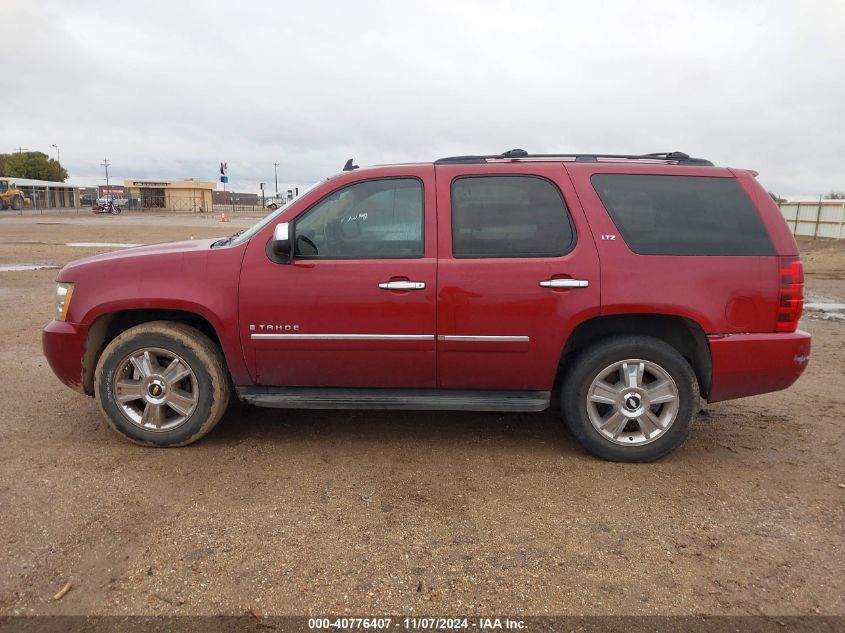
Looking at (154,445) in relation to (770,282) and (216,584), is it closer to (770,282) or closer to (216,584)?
(216,584)

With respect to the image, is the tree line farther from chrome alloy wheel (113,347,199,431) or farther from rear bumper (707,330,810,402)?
rear bumper (707,330,810,402)

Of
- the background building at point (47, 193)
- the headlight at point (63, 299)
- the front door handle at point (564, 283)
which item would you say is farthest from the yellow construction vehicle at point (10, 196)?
the front door handle at point (564, 283)

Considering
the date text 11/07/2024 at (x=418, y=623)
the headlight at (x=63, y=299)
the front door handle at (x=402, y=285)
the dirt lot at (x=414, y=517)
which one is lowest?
the date text 11/07/2024 at (x=418, y=623)

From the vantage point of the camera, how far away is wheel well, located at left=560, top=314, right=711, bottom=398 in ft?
12.5

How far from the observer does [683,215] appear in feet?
12.3

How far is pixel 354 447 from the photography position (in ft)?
13.3

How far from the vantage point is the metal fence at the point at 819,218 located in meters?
26.1

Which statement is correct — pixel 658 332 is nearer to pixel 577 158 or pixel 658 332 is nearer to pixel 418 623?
pixel 577 158

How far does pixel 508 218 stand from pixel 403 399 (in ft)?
4.36

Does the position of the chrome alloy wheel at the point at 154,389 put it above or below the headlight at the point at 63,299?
below

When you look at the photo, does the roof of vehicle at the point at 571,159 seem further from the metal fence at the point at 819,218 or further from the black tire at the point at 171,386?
the metal fence at the point at 819,218

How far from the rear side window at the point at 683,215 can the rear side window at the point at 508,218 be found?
0.33 metres

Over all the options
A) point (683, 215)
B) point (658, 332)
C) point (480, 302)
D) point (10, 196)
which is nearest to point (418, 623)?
point (480, 302)

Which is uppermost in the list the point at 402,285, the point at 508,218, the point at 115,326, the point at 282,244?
the point at 508,218
